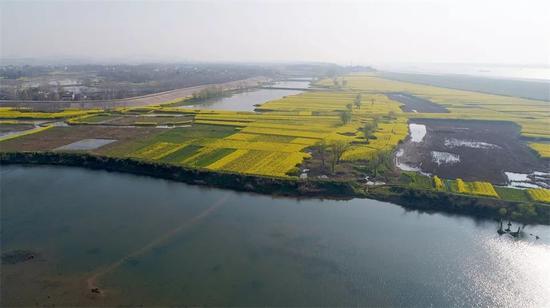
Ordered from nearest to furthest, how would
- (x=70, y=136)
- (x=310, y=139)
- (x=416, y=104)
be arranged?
(x=310, y=139), (x=70, y=136), (x=416, y=104)

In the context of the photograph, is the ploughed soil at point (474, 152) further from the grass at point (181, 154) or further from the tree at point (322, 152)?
the grass at point (181, 154)

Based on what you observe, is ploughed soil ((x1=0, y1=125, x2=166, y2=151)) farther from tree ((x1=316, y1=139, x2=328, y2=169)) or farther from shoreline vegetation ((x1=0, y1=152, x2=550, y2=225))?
tree ((x1=316, y1=139, x2=328, y2=169))

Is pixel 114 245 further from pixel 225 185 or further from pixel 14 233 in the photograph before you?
pixel 225 185

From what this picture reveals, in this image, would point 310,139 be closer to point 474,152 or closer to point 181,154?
point 181,154

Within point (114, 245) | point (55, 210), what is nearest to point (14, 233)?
point (55, 210)

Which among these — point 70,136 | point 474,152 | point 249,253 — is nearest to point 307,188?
point 249,253

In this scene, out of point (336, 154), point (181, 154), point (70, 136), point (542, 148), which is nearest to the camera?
point (336, 154)
